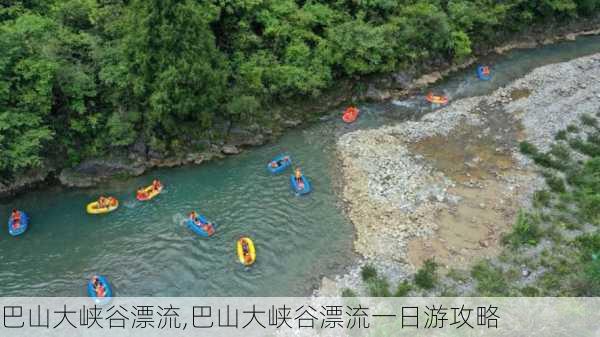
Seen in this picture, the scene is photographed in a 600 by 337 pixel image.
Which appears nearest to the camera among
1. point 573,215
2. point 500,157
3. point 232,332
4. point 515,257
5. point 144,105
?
point 232,332

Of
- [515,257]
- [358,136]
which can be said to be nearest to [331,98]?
[358,136]

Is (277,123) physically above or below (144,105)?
below

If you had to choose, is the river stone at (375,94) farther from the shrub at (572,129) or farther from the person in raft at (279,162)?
the shrub at (572,129)

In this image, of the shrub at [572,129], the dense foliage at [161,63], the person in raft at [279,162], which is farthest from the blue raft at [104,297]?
the shrub at [572,129]

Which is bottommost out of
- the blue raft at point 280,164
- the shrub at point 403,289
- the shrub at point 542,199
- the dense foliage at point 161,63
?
the shrub at point 542,199

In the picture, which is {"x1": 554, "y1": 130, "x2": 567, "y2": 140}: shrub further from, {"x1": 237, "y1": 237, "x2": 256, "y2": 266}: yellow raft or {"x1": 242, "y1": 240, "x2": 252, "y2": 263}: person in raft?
{"x1": 242, "y1": 240, "x2": 252, "y2": 263}: person in raft

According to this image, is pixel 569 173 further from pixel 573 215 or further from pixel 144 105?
pixel 144 105
